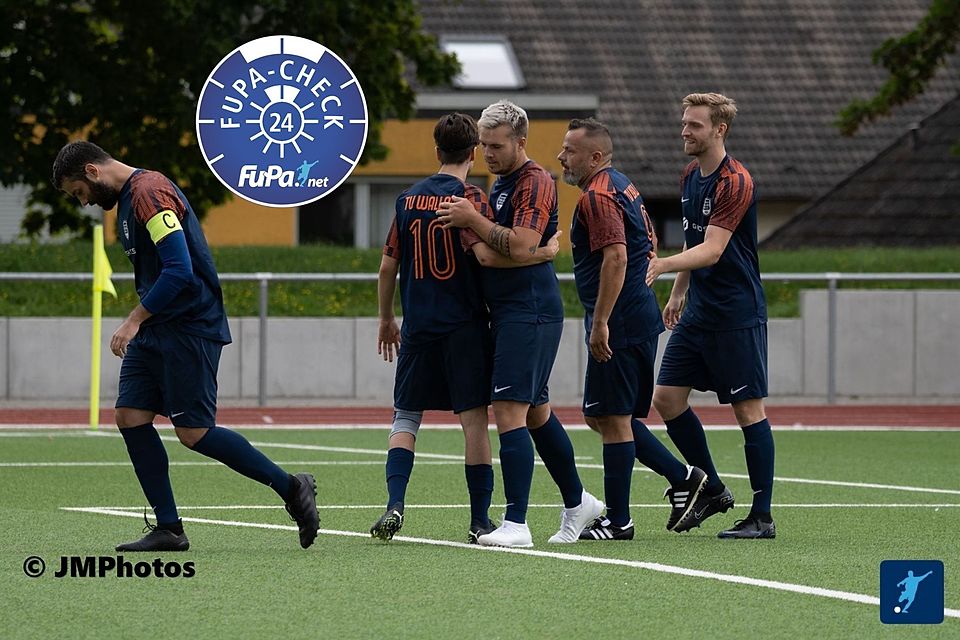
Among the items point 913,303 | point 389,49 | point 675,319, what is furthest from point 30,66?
point 675,319

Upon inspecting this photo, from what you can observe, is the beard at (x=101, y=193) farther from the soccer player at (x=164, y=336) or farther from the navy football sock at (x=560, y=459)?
the navy football sock at (x=560, y=459)

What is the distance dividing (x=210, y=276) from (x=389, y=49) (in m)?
16.1

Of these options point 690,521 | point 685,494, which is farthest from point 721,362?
point 690,521

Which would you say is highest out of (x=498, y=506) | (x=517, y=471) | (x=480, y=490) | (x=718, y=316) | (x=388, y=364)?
(x=718, y=316)

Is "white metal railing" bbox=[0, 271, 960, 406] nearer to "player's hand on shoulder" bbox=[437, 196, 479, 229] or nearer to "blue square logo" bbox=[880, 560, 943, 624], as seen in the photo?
"player's hand on shoulder" bbox=[437, 196, 479, 229]

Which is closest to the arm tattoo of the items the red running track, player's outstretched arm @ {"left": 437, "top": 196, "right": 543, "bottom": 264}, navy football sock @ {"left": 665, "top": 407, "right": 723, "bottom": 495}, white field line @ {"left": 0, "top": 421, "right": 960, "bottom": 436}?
player's outstretched arm @ {"left": 437, "top": 196, "right": 543, "bottom": 264}

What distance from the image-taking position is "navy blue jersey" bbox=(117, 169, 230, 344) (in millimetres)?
8047

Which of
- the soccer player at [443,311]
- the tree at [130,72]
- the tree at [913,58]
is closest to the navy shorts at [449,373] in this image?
the soccer player at [443,311]

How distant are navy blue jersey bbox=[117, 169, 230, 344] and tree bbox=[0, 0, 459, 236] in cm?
1401

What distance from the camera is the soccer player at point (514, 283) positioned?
830cm

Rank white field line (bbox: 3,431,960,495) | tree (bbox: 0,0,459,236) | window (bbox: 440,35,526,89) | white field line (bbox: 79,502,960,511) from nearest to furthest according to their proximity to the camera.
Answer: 1. white field line (bbox: 79,502,960,511)
2. white field line (bbox: 3,431,960,495)
3. tree (bbox: 0,0,459,236)
4. window (bbox: 440,35,526,89)

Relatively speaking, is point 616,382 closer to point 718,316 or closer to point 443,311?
point 718,316

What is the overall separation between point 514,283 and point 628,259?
0.62m

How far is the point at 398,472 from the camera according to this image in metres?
8.69
